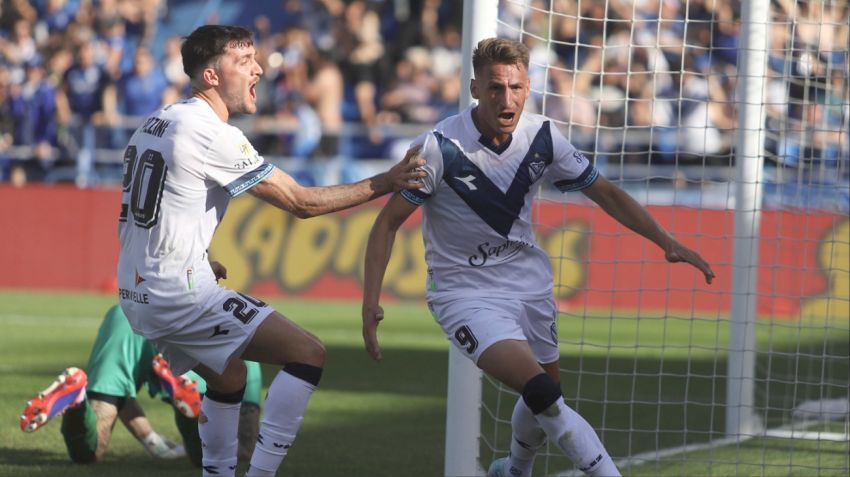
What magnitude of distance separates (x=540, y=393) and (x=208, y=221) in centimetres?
155

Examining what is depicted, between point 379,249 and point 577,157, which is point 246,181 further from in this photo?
point 577,157

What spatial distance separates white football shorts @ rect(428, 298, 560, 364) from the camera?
5.59 meters

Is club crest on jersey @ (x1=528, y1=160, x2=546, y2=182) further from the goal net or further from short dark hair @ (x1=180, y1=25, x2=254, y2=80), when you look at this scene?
short dark hair @ (x1=180, y1=25, x2=254, y2=80)

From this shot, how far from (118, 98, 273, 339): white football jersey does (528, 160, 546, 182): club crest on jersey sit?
3.87 ft

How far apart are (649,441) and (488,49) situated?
3560 mm

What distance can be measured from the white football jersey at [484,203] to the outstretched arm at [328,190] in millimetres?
65

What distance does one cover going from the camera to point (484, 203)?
580cm

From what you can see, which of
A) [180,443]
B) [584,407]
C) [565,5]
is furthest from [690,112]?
[180,443]

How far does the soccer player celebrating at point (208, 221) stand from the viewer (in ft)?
17.7

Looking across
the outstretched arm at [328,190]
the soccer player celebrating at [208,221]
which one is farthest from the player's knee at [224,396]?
the outstretched arm at [328,190]

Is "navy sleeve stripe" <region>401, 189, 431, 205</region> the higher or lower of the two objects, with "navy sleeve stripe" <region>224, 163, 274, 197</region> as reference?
lower

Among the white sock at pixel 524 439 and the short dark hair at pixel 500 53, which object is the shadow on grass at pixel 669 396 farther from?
the short dark hair at pixel 500 53

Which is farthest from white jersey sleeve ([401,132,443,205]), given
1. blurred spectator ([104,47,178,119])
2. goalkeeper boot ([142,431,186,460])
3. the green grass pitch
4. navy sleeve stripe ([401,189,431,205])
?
blurred spectator ([104,47,178,119])

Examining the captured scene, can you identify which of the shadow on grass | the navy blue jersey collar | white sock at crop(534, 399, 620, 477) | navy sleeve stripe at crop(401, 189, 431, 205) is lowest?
the shadow on grass
